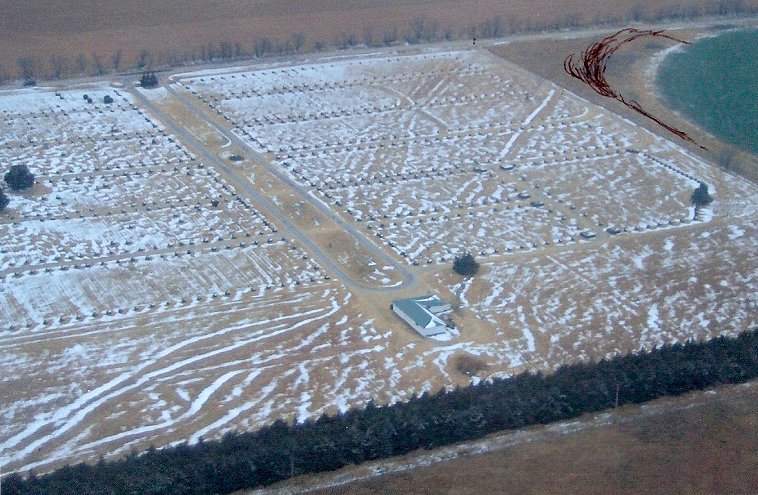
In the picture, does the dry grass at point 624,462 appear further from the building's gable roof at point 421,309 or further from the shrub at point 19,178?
the shrub at point 19,178

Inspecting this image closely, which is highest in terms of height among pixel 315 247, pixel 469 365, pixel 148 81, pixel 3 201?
pixel 148 81

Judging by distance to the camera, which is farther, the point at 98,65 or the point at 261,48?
the point at 261,48

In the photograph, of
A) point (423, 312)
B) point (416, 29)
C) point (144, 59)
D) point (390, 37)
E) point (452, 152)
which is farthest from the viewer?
point (416, 29)

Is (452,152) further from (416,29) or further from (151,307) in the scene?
(416,29)

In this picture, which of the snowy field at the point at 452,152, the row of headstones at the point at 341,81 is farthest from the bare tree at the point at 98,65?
the row of headstones at the point at 341,81

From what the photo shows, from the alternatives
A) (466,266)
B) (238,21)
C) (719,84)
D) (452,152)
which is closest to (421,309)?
(466,266)

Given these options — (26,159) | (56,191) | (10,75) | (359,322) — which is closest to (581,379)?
(359,322)
